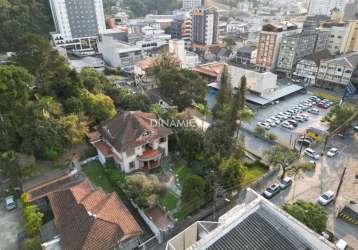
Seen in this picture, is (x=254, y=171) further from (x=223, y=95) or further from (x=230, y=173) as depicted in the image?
(x=223, y=95)

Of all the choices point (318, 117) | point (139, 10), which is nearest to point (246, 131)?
point (318, 117)

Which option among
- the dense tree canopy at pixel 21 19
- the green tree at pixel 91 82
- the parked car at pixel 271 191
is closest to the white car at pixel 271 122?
the parked car at pixel 271 191

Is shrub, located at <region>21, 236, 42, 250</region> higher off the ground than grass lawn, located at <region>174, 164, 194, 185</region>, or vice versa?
shrub, located at <region>21, 236, 42, 250</region>

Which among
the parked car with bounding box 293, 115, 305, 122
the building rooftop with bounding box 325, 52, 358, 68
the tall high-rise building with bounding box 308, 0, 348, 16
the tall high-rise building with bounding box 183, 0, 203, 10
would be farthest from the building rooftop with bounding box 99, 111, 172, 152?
the tall high-rise building with bounding box 308, 0, 348, 16

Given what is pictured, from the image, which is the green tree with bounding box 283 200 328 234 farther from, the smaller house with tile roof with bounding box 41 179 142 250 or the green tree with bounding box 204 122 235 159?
the smaller house with tile roof with bounding box 41 179 142 250

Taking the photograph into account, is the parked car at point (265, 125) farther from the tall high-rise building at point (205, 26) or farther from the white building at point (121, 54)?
the tall high-rise building at point (205, 26)

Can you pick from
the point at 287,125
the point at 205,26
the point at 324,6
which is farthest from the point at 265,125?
the point at 324,6
